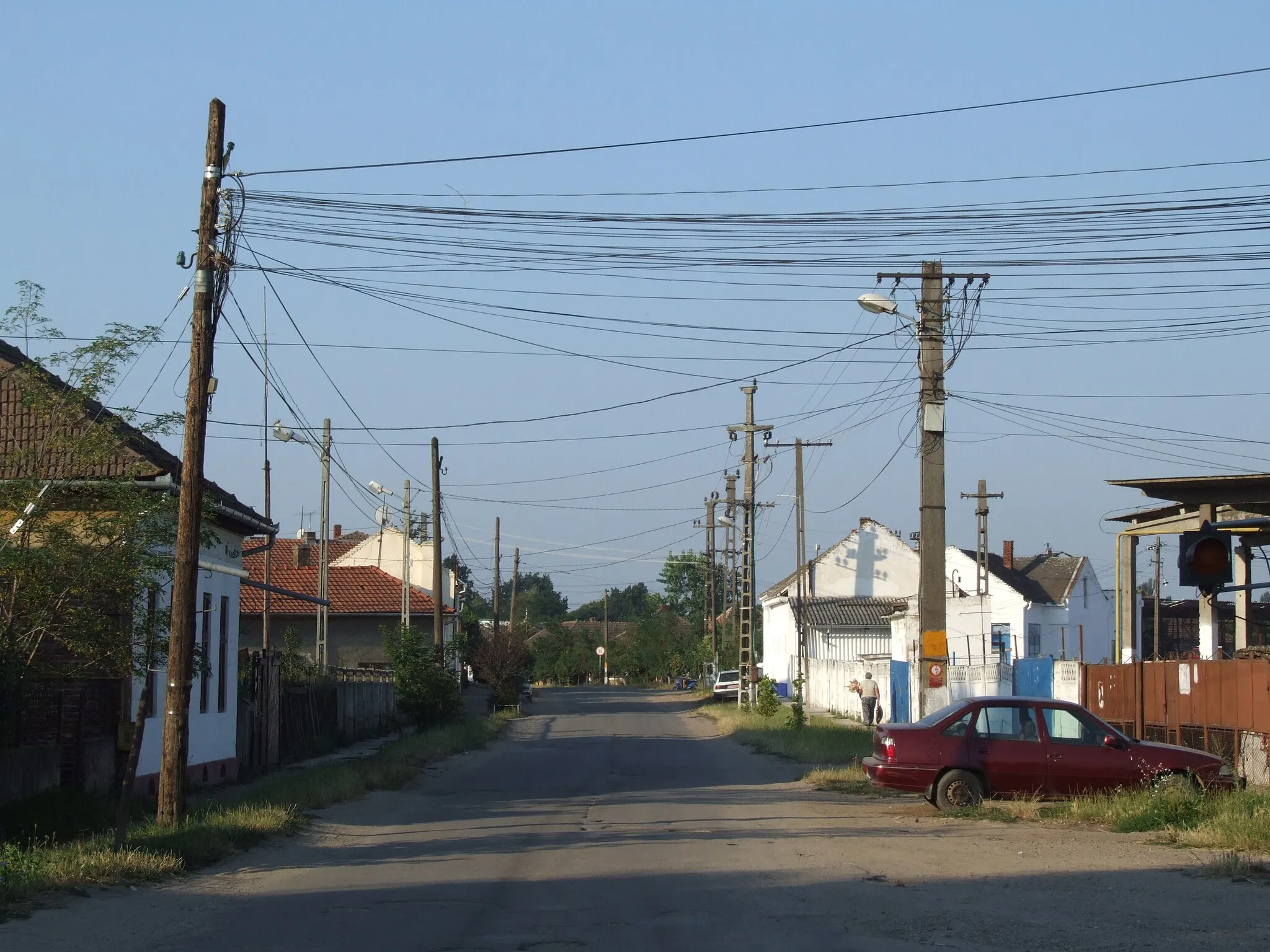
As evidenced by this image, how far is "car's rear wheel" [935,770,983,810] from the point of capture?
16.5m

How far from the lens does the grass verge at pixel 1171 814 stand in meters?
12.8

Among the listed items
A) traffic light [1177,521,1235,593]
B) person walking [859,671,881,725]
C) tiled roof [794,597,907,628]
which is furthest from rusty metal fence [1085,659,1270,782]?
tiled roof [794,597,907,628]

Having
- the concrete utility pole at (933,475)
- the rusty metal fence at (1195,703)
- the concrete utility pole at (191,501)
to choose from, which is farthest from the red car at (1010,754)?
the concrete utility pole at (191,501)

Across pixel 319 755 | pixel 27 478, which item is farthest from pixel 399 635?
pixel 27 478

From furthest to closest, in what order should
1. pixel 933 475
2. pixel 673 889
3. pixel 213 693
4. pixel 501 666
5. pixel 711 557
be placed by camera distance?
pixel 711 557, pixel 501 666, pixel 213 693, pixel 933 475, pixel 673 889

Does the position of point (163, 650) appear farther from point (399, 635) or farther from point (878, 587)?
point (878, 587)

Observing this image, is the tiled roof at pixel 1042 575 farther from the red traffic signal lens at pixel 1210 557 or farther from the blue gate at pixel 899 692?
the red traffic signal lens at pixel 1210 557

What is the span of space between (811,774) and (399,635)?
638 inches

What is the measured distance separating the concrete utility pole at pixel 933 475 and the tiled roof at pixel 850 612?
38.1 meters


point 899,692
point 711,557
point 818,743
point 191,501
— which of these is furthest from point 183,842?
point 711,557

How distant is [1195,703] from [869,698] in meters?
16.1

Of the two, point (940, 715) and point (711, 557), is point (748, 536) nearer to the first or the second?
point (940, 715)

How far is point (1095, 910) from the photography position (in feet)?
31.9

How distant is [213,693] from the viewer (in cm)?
2212
